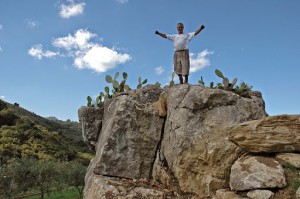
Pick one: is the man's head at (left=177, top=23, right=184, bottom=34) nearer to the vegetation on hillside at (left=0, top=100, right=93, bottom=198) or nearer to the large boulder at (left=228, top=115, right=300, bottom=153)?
the large boulder at (left=228, top=115, right=300, bottom=153)

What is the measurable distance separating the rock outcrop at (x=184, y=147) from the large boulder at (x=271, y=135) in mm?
24

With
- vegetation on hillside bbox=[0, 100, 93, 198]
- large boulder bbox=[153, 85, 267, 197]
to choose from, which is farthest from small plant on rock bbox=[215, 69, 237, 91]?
vegetation on hillside bbox=[0, 100, 93, 198]

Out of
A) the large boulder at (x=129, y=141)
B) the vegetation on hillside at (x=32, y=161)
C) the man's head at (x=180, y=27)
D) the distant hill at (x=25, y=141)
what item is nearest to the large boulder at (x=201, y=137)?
the large boulder at (x=129, y=141)

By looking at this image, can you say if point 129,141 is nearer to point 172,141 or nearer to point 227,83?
point 172,141

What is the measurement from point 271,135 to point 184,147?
238 cm

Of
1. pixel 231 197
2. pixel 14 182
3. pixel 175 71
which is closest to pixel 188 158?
pixel 231 197

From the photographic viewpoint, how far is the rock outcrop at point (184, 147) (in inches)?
318

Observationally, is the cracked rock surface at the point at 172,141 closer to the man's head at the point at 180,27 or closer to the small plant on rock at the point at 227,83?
the small plant on rock at the point at 227,83

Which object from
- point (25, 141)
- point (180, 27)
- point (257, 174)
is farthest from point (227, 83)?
point (25, 141)

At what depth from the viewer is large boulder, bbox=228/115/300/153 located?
8.03 m

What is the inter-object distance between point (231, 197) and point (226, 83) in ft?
13.0

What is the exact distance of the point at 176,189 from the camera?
9.51 m

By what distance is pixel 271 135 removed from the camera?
26.8ft

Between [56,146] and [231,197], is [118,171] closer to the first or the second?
[231,197]
